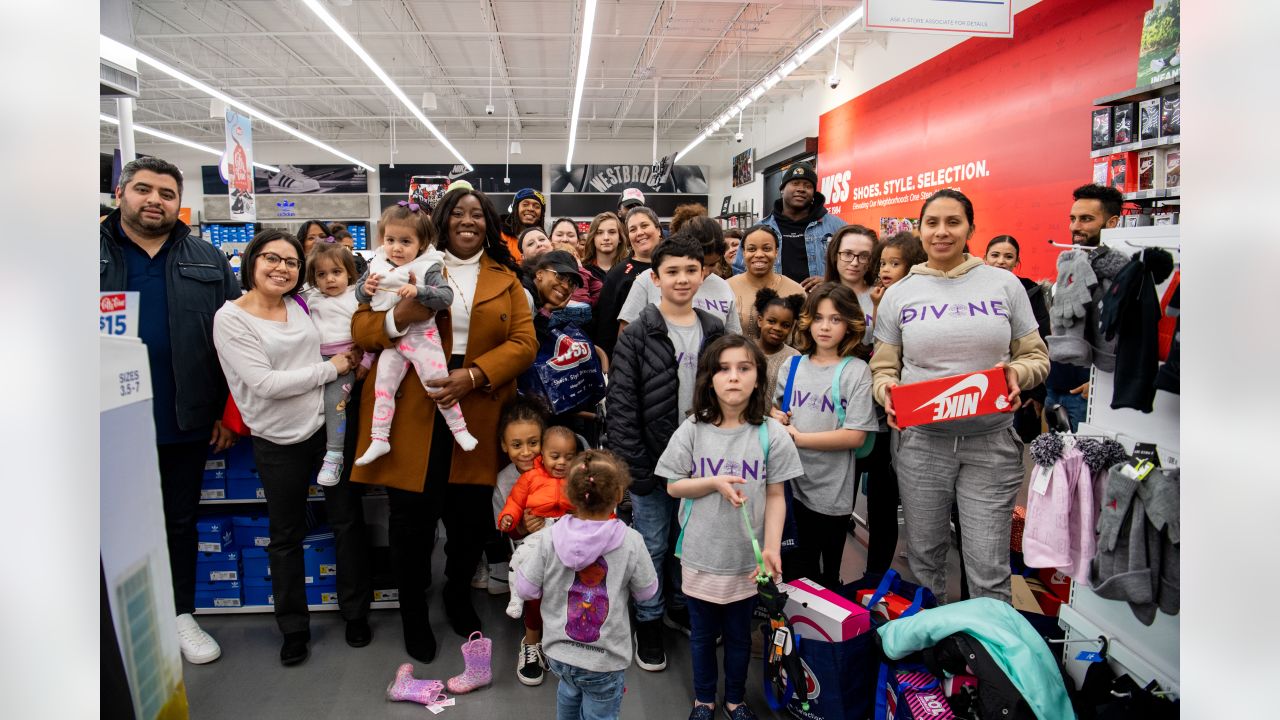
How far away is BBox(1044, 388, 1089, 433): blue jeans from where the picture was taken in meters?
3.95

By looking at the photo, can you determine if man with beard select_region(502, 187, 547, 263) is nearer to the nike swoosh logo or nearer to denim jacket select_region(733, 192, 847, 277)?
denim jacket select_region(733, 192, 847, 277)

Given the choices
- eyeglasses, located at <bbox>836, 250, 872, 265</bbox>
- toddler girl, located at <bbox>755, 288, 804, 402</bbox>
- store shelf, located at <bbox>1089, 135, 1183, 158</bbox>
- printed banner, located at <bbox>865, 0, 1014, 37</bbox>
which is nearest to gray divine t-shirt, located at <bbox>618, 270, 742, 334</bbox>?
toddler girl, located at <bbox>755, 288, 804, 402</bbox>

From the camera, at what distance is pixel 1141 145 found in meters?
4.27

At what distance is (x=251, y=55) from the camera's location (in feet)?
45.2

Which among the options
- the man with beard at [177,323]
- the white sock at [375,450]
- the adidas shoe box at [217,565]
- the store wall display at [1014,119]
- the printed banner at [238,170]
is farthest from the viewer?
the printed banner at [238,170]

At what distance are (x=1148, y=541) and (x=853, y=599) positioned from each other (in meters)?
1.05

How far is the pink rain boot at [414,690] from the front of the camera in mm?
2594

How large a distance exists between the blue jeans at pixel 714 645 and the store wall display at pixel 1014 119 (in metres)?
5.41

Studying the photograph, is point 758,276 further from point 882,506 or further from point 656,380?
point 882,506

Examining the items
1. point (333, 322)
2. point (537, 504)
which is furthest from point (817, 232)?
point (333, 322)

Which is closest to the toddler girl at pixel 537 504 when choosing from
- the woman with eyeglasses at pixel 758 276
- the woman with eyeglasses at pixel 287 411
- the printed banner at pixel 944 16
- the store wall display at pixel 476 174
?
the woman with eyeglasses at pixel 287 411

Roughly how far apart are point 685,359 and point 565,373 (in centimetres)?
62

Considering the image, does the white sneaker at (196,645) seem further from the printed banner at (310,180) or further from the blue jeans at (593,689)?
the printed banner at (310,180)
